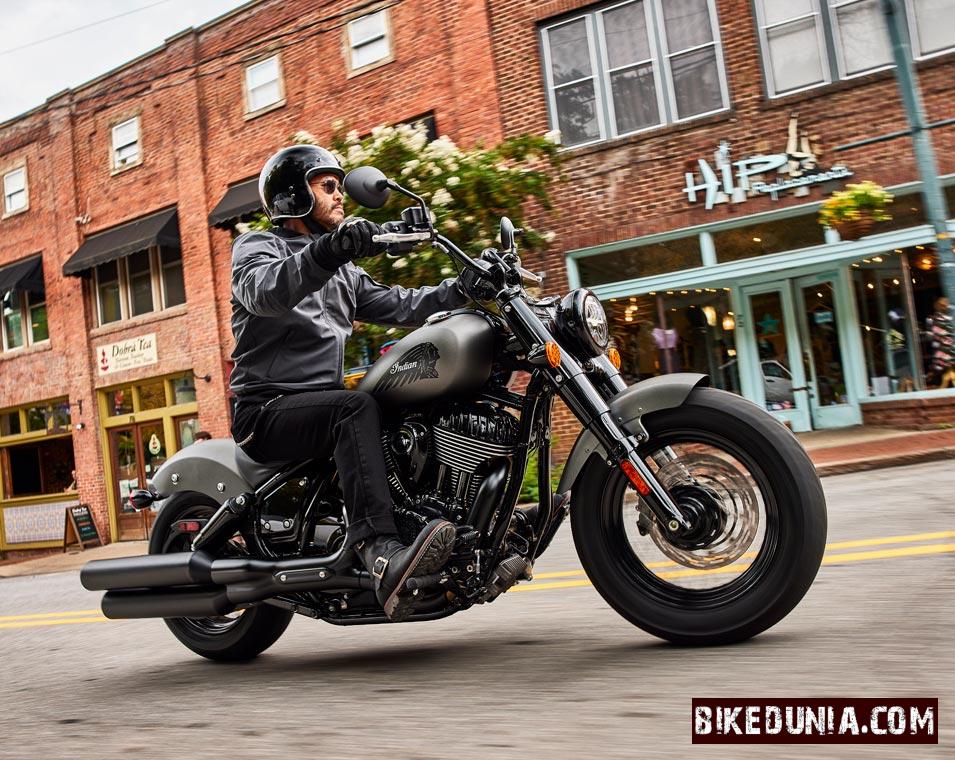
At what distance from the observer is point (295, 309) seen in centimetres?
384

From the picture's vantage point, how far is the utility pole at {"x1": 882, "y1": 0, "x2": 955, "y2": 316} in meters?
10.6

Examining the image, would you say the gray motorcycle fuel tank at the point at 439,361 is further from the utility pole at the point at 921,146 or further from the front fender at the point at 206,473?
the utility pole at the point at 921,146

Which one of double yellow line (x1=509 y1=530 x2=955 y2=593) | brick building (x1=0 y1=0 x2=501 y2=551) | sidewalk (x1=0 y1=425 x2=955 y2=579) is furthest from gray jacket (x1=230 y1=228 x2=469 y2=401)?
brick building (x1=0 y1=0 x2=501 y2=551)

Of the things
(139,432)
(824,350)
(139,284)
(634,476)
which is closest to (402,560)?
(634,476)

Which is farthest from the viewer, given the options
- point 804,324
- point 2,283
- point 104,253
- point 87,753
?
point 2,283

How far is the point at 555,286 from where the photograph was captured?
15.6 meters

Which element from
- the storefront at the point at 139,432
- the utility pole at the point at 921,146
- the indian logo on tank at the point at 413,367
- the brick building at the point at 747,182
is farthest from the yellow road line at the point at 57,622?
the storefront at the point at 139,432

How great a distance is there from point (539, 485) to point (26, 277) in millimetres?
23550

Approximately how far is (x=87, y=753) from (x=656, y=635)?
1891 mm

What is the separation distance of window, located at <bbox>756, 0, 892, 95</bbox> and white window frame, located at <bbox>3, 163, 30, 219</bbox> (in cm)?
1915

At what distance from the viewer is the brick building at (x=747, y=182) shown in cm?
1353

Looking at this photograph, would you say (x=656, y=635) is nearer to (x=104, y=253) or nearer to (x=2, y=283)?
(x=104, y=253)

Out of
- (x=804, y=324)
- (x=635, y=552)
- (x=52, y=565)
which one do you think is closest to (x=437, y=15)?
(x=804, y=324)

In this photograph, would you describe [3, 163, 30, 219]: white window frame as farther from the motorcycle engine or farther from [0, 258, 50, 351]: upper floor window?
the motorcycle engine
